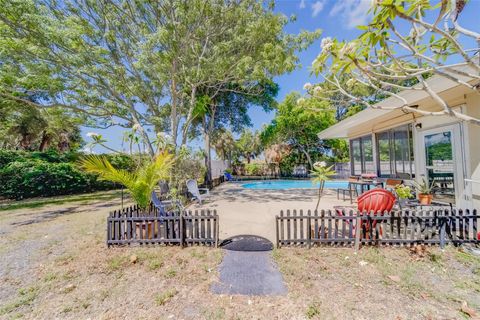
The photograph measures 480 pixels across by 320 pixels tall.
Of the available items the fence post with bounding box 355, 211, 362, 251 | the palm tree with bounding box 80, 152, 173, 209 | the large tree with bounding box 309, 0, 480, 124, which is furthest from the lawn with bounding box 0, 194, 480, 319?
the large tree with bounding box 309, 0, 480, 124

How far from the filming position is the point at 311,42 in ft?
33.7

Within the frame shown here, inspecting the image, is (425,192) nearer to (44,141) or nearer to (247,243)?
(247,243)

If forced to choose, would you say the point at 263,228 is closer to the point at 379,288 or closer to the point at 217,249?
the point at 217,249

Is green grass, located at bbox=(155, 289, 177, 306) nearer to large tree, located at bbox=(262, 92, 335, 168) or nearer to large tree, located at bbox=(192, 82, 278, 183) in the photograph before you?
large tree, located at bbox=(192, 82, 278, 183)

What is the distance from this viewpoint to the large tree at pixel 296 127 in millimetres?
18156

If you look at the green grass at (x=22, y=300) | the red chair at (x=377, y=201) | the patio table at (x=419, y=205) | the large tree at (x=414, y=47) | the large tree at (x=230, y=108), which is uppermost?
the large tree at (x=230, y=108)

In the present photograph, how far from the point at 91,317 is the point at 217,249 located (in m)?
2.02

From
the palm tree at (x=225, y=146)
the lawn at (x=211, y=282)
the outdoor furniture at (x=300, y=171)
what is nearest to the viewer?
the lawn at (x=211, y=282)

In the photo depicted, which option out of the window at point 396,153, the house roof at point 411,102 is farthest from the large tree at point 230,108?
the window at point 396,153

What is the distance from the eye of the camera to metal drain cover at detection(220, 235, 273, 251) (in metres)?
3.97

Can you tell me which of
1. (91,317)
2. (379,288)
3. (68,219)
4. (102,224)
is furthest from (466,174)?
(68,219)

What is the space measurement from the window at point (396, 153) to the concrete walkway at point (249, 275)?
622 cm

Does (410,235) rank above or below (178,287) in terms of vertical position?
above

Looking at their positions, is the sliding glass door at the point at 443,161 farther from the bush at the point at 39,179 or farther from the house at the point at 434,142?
the bush at the point at 39,179
